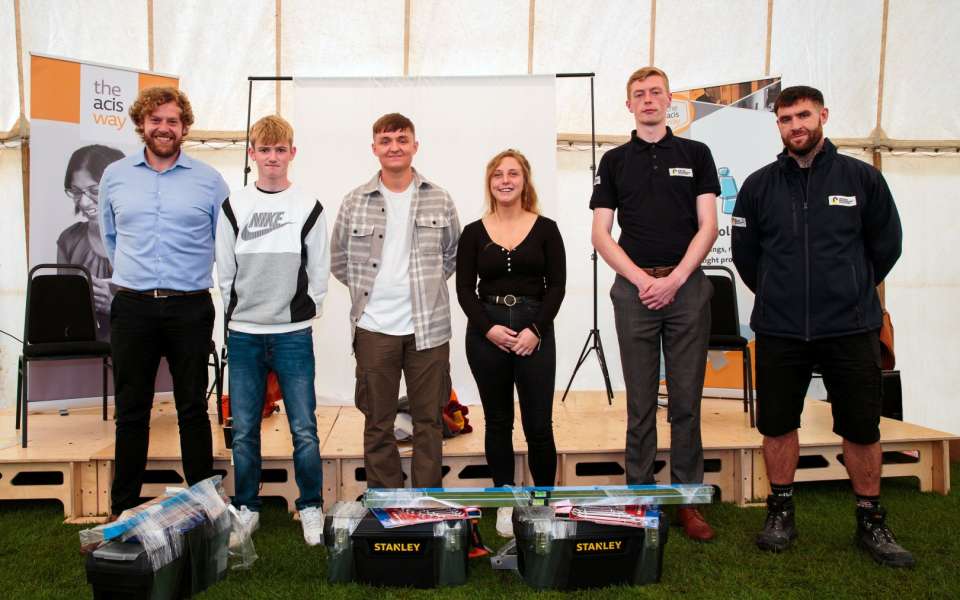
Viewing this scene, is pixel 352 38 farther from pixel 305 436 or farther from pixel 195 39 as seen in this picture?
pixel 305 436

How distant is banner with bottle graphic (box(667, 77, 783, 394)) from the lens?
419 centimetres

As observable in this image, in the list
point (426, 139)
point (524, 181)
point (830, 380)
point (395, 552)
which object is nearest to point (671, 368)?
point (830, 380)

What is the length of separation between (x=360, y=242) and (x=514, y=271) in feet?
1.82

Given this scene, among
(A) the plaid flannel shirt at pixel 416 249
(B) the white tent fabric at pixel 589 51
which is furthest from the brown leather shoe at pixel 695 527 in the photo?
(B) the white tent fabric at pixel 589 51

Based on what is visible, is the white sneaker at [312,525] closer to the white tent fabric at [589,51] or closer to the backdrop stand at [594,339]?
the backdrop stand at [594,339]

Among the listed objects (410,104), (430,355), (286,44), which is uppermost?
(286,44)

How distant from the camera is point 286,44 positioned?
4254mm

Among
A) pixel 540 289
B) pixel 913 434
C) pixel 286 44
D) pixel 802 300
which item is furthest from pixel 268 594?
pixel 286 44

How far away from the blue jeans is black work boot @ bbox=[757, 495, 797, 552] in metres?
1.58

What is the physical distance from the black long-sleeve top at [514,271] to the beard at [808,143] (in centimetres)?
85

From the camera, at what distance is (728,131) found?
425 centimetres

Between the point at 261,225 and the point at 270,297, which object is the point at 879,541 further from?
the point at 261,225

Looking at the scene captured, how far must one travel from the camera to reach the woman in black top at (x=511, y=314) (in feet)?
7.36

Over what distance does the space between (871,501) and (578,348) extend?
2.27 metres
